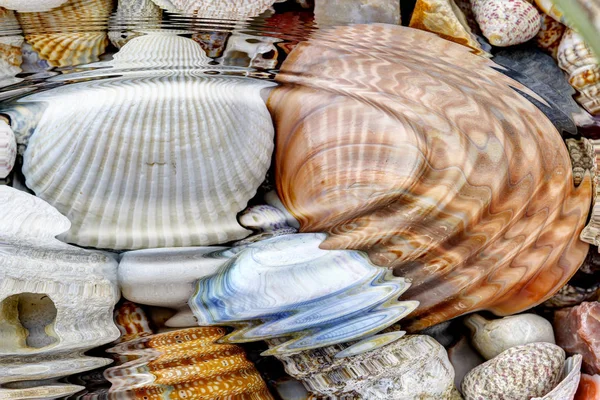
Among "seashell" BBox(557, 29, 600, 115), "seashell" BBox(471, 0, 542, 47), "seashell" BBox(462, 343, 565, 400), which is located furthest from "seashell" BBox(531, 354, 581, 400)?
"seashell" BBox(471, 0, 542, 47)

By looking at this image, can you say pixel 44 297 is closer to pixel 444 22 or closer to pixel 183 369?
pixel 183 369

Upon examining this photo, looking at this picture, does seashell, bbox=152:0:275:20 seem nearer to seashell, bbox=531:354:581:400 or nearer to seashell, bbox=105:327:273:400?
seashell, bbox=105:327:273:400

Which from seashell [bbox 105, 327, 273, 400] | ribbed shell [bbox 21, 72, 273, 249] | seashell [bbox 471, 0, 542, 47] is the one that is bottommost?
seashell [bbox 105, 327, 273, 400]

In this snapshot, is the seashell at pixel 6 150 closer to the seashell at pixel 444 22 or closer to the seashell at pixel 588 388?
the seashell at pixel 444 22

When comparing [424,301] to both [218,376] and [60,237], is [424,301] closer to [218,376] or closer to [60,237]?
[218,376]

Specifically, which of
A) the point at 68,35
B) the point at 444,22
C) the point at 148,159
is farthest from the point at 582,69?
the point at 68,35

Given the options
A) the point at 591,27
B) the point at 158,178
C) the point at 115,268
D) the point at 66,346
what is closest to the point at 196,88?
the point at 158,178
